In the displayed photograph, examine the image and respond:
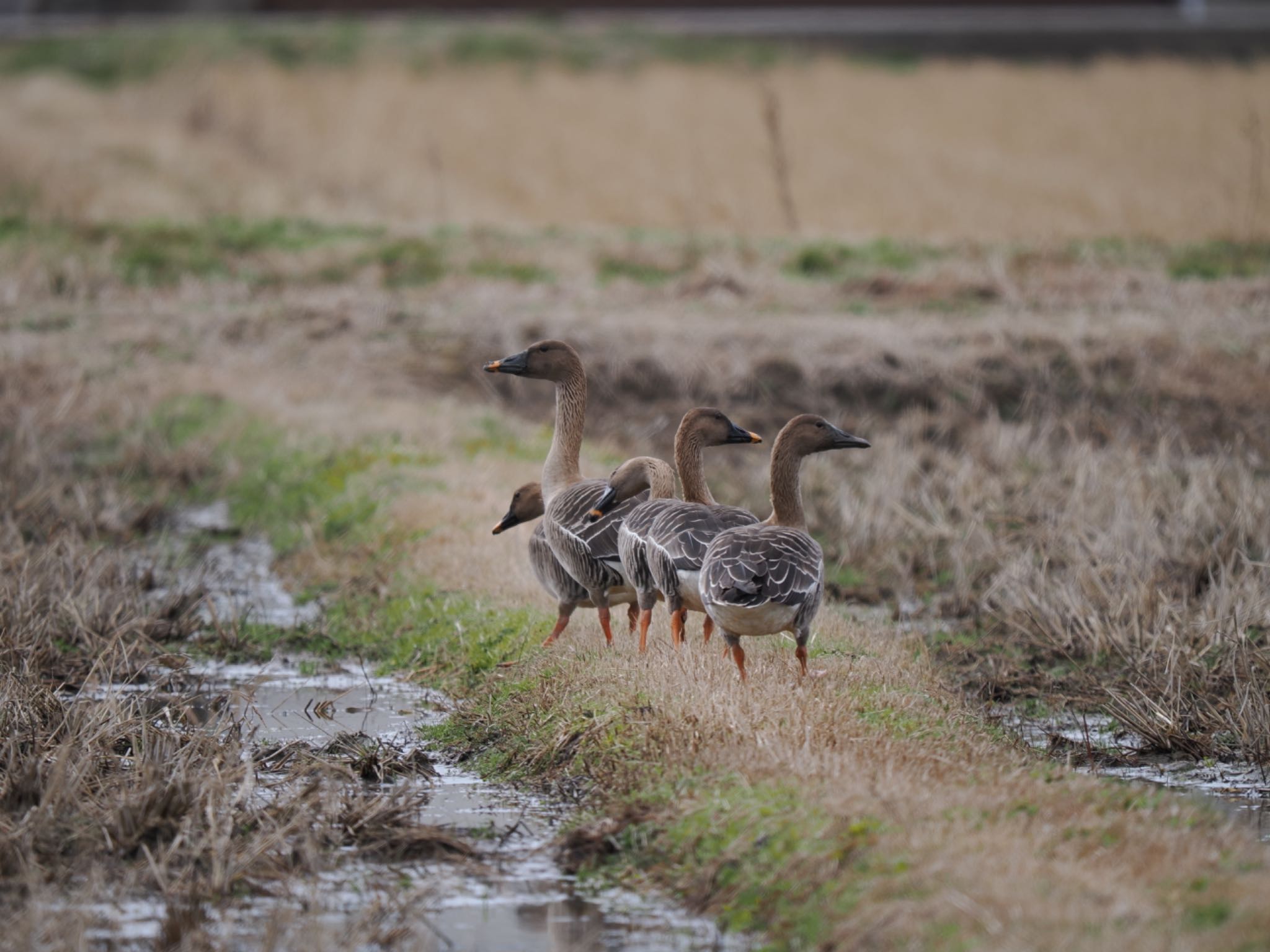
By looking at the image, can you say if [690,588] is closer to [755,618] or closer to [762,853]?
[755,618]

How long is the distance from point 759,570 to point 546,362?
2.85 metres

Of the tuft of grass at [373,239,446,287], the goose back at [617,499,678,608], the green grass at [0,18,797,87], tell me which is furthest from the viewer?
the green grass at [0,18,797,87]

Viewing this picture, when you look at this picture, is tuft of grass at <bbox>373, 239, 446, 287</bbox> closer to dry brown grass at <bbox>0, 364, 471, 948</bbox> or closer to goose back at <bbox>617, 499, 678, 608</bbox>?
dry brown grass at <bbox>0, 364, 471, 948</bbox>

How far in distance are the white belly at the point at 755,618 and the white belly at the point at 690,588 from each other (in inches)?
7.3

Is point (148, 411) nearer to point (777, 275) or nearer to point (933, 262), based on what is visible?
point (777, 275)

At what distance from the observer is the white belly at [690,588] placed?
7629 mm

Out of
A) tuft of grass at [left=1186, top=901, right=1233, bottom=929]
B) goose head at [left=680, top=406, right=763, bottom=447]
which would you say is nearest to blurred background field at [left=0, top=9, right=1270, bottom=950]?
tuft of grass at [left=1186, top=901, right=1233, bottom=929]

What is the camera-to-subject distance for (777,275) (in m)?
22.6

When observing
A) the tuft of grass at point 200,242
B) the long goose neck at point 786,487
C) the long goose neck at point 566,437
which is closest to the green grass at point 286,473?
the long goose neck at point 566,437

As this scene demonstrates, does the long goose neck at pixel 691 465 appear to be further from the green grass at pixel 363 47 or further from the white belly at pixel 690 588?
the green grass at pixel 363 47

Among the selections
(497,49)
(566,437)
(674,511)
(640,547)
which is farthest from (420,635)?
(497,49)

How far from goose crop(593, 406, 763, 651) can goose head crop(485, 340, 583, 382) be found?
41.4 inches

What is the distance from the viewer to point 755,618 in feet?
24.0

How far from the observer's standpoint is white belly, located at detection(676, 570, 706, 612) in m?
7.63
